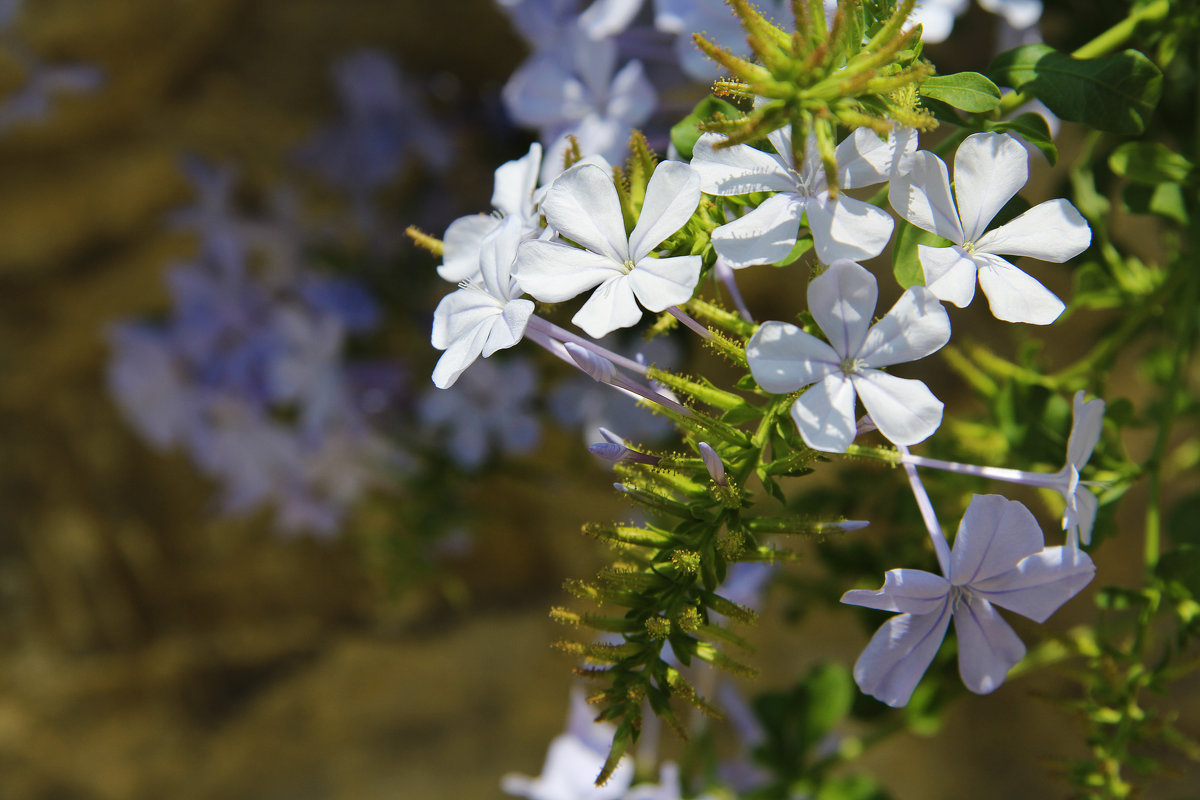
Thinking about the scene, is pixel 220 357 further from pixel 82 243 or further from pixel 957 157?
pixel 957 157

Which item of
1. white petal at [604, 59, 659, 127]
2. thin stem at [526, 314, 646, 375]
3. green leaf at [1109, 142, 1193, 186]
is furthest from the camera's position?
white petal at [604, 59, 659, 127]

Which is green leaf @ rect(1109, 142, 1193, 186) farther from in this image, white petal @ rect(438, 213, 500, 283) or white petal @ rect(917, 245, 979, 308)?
white petal @ rect(438, 213, 500, 283)

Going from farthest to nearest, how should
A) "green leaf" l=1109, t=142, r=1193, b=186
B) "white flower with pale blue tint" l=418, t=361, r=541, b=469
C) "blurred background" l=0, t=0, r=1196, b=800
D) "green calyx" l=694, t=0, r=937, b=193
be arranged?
"blurred background" l=0, t=0, r=1196, b=800 < "white flower with pale blue tint" l=418, t=361, r=541, b=469 < "green leaf" l=1109, t=142, r=1193, b=186 < "green calyx" l=694, t=0, r=937, b=193

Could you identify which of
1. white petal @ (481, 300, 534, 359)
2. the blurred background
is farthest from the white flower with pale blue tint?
white petal @ (481, 300, 534, 359)

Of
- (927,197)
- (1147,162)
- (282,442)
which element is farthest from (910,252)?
(282,442)

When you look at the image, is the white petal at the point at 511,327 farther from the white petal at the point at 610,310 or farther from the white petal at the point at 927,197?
the white petal at the point at 927,197
